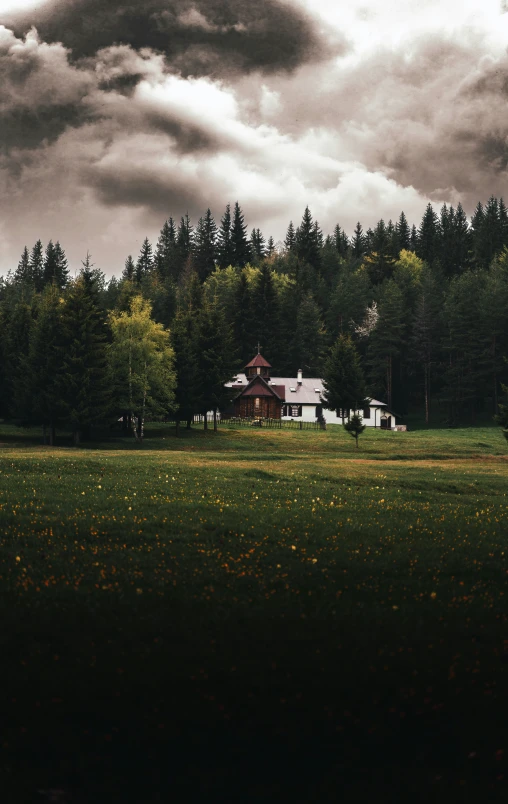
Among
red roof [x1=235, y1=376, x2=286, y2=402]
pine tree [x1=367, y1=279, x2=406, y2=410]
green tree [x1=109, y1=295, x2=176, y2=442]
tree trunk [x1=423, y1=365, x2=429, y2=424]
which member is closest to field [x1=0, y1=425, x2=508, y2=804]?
green tree [x1=109, y1=295, x2=176, y2=442]

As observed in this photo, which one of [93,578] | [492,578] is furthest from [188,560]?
[492,578]

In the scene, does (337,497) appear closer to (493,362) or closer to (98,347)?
(98,347)

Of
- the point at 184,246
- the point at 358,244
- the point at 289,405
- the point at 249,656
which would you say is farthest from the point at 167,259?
the point at 249,656

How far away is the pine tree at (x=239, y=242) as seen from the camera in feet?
508

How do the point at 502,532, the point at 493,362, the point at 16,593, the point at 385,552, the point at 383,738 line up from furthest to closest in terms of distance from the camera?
the point at 493,362, the point at 502,532, the point at 385,552, the point at 16,593, the point at 383,738

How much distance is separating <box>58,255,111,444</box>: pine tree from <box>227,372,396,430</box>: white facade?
35.1 metres

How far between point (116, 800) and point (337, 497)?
16.5m

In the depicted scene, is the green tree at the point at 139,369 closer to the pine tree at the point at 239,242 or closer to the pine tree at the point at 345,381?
the pine tree at the point at 345,381

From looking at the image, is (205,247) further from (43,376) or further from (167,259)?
(43,376)

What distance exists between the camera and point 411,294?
116375mm

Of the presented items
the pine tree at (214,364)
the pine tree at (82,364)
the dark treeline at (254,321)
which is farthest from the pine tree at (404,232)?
the pine tree at (82,364)

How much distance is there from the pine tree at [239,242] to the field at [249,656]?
144 meters

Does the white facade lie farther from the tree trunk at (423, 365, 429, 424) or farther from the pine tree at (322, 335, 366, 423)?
the pine tree at (322, 335, 366, 423)

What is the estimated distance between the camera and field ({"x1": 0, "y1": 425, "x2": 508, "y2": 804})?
579 centimetres
